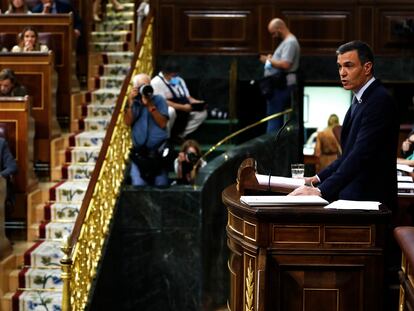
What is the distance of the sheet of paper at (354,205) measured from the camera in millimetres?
4348

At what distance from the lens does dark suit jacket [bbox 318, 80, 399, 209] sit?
179 inches

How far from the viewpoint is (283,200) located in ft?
14.6

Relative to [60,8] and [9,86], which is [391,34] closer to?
[60,8]

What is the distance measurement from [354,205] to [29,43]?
6043 mm

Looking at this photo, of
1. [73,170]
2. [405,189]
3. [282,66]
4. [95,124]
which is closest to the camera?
[405,189]

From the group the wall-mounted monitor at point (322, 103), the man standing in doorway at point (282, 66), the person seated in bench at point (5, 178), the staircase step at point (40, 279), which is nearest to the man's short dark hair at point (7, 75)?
the person seated in bench at point (5, 178)

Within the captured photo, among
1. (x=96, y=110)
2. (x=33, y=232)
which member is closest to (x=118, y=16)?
(x=96, y=110)

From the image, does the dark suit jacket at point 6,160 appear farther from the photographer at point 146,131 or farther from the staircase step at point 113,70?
Result: the staircase step at point 113,70

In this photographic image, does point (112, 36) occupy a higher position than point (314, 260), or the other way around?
point (112, 36)

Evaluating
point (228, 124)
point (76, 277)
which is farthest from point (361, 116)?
point (228, 124)

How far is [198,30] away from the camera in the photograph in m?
12.2

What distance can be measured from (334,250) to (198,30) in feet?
26.5

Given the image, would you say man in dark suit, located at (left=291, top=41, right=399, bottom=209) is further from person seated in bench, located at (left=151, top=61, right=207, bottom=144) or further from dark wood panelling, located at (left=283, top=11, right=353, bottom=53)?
dark wood panelling, located at (left=283, top=11, right=353, bottom=53)

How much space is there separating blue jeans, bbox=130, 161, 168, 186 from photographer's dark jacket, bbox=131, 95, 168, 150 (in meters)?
0.21
